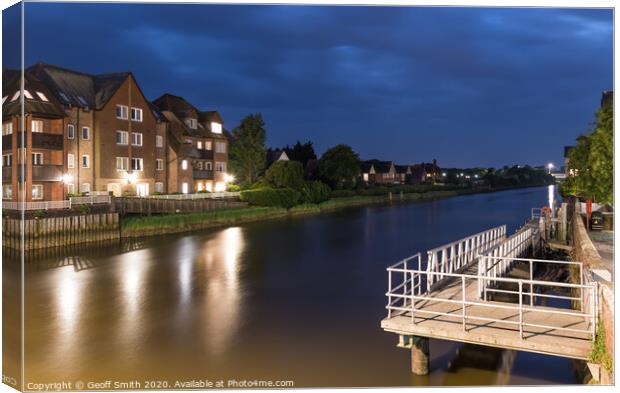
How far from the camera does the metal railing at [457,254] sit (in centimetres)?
1256

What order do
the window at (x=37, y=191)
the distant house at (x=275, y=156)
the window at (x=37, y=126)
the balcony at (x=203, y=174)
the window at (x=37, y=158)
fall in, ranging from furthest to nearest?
the distant house at (x=275, y=156), the balcony at (x=203, y=174), the window at (x=37, y=126), the window at (x=37, y=158), the window at (x=37, y=191)

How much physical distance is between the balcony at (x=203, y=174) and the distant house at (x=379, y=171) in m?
44.7

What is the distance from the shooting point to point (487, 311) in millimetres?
10008

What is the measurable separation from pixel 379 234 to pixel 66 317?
876 inches

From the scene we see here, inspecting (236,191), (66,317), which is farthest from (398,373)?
(236,191)

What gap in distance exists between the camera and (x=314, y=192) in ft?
158

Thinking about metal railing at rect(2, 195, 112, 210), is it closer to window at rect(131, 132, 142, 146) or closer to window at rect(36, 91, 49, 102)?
window at rect(36, 91, 49, 102)

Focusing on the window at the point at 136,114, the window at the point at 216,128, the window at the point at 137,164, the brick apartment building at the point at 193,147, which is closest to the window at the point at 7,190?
the window at the point at 137,164

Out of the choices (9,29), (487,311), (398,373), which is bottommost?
(398,373)

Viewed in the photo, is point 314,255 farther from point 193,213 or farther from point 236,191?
point 236,191

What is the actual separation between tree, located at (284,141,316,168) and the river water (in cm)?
4146

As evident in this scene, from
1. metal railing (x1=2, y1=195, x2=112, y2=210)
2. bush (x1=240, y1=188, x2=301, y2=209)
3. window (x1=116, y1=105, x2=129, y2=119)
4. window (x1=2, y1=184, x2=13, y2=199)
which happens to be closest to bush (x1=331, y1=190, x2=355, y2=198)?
bush (x1=240, y1=188, x2=301, y2=209)

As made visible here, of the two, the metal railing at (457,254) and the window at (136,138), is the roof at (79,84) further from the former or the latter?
the metal railing at (457,254)

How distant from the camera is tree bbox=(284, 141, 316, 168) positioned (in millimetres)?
69188
